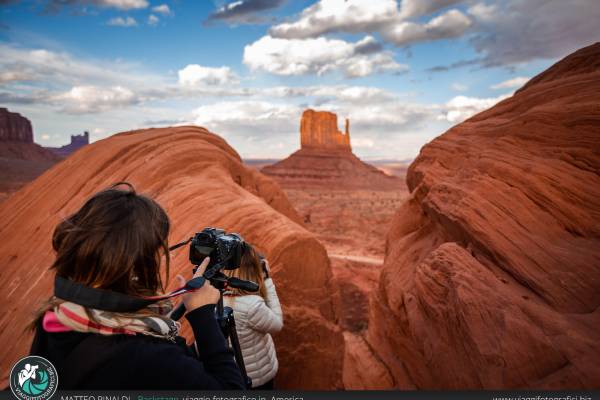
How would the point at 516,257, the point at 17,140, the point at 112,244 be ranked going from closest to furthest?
the point at 112,244 → the point at 516,257 → the point at 17,140

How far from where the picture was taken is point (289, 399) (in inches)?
91.5

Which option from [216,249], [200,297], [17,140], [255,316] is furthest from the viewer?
[17,140]

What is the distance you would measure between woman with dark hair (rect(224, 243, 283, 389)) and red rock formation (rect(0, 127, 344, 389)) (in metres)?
1.59

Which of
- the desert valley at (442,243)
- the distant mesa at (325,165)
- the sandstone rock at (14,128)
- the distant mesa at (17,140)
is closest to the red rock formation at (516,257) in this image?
the desert valley at (442,243)

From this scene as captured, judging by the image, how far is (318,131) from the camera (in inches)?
3049

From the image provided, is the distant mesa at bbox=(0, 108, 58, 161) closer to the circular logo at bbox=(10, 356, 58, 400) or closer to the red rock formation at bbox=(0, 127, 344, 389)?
the red rock formation at bbox=(0, 127, 344, 389)

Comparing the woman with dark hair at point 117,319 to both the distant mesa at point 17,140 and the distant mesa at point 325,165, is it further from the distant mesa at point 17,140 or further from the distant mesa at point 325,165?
the distant mesa at point 17,140

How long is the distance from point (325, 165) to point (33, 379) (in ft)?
221

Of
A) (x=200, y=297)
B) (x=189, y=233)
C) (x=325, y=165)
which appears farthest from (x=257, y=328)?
(x=325, y=165)

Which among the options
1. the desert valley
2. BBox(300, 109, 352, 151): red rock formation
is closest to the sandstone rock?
BBox(300, 109, 352, 151): red rock formation

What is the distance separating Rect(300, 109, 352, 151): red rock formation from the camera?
76.9 m

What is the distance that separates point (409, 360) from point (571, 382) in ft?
9.36

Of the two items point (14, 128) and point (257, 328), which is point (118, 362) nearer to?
point (257, 328)

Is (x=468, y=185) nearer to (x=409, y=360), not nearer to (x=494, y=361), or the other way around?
(x=494, y=361)
